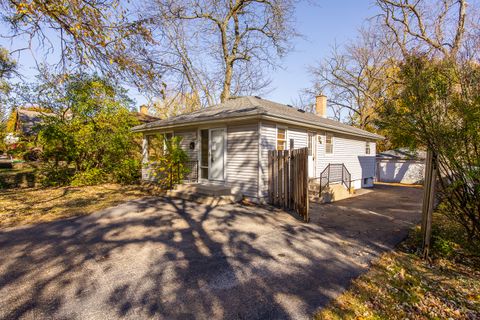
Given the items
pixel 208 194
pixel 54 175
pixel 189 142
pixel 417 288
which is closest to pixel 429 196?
pixel 417 288

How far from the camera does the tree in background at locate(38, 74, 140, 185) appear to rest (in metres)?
11.3

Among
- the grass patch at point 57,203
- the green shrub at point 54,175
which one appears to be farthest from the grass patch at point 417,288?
the green shrub at point 54,175

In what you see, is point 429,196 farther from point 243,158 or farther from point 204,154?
point 204,154

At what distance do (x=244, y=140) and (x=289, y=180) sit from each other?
7.30 ft

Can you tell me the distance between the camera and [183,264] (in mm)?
3854

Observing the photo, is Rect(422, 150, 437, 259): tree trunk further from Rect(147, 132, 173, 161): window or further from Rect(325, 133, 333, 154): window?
Rect(147, 132, 173, 161): window

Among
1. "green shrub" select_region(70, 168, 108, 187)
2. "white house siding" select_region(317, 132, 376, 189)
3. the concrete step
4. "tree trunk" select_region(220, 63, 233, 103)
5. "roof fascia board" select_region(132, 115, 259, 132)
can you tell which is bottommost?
the concrete step

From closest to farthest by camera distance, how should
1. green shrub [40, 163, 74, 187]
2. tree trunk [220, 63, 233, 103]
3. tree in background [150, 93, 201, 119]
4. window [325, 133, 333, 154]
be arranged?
green shrub [40, 163, 74, 187], window [325, 133, 333, 154], tree trunk [220, 63, 233, 103], tree in background [150, 93, 201, 119]

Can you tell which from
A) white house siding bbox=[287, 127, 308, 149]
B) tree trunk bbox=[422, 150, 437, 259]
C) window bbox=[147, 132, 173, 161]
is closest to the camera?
tree trunk bbox=[422, 150, 437, 259]

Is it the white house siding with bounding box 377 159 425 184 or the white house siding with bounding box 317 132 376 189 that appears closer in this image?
the white house siding with bounding box 317 132 376 189

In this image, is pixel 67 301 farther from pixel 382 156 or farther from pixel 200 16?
pixel 382 156

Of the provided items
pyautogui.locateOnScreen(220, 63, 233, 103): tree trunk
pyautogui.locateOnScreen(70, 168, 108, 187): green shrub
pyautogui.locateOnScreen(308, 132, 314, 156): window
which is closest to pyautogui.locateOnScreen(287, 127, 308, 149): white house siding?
pyautogui.locateOnScreen(308, 132, 314, 156): window

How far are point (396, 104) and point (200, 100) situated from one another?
69.2ft

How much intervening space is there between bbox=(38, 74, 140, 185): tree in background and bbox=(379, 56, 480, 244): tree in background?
1123cm
